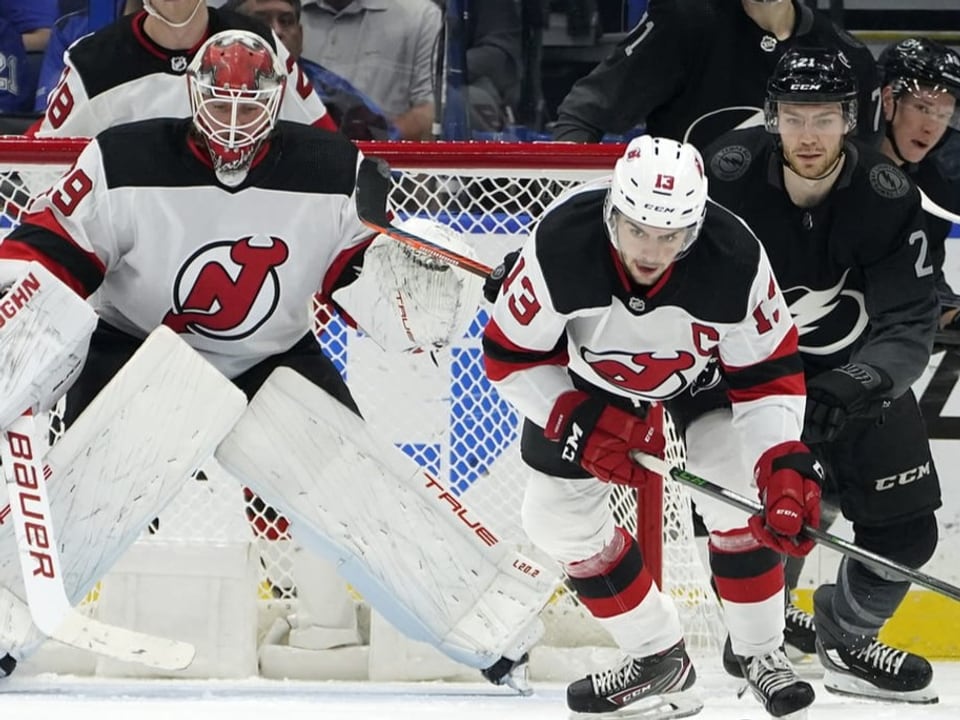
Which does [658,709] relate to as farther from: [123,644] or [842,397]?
[123,644]

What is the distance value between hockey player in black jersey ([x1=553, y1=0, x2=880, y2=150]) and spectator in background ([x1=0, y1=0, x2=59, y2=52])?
119 cm

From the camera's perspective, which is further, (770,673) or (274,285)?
(274,285)

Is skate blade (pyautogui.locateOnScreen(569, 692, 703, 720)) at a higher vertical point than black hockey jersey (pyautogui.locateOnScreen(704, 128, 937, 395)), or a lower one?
lower

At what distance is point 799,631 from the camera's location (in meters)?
4.02

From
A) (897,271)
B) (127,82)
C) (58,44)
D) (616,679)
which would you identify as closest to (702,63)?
(897,271)

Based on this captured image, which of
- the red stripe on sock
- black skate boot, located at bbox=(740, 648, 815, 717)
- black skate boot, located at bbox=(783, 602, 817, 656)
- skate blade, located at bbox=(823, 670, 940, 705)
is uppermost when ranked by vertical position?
the red stripe on sock

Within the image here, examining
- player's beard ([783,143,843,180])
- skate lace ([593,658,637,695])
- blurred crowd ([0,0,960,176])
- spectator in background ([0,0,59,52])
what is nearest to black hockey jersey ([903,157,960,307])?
blurred crowd ([0,0,960,176])

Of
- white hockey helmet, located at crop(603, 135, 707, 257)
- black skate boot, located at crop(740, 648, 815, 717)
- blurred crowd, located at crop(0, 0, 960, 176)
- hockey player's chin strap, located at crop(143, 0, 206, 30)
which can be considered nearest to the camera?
white hockey helmet, located at crop(603, 135, 707, 257)

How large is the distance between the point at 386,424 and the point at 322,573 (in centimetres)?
32

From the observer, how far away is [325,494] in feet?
11.4

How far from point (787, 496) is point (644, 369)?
336 millimetres

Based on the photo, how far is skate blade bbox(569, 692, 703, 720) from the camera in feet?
11.3

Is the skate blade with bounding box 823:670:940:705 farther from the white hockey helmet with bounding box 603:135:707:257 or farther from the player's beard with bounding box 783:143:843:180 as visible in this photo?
the white hockey helmet with bounding box 603:135:707:257

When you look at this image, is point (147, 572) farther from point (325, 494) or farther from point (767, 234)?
point (767, 234)
